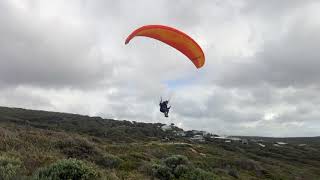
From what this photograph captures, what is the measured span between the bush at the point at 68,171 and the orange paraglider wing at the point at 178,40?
9.07 m

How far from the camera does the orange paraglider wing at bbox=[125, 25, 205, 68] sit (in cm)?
2128

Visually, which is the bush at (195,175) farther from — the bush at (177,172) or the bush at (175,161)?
the bush at (175,161)

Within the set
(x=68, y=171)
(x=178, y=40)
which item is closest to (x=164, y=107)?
(x=178, y=40)

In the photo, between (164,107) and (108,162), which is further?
(164,107)

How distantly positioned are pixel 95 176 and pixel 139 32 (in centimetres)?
895

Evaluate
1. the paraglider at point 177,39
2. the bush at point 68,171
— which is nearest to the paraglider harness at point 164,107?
the paraglider at point 177,39

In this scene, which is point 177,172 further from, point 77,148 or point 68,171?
point 68,171

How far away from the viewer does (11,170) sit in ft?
39.1

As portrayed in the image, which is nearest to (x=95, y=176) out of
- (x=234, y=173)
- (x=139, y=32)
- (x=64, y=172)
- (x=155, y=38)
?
(x=64, y=172)

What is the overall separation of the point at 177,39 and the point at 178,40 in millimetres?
74

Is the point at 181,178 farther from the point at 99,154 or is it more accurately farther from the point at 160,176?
the point at 99,154

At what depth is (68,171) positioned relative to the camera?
41.9ft

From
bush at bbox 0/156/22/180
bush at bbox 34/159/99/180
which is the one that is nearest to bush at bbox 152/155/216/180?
bush at bbox 34/159/99/180

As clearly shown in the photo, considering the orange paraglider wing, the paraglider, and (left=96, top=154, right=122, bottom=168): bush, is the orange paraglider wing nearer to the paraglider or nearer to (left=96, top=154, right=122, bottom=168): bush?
the paraglider
